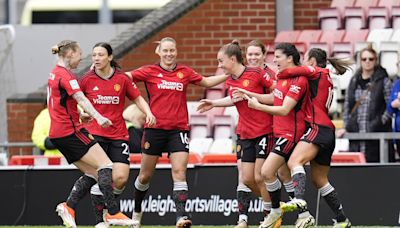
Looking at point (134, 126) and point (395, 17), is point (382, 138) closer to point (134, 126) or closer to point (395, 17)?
point (134, 126)

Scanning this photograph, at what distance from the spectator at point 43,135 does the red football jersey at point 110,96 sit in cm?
397

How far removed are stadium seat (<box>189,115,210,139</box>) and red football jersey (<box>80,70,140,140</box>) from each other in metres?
4.82

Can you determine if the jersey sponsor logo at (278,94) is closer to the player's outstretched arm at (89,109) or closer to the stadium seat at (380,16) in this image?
the player's outstretched arm at (89,109)

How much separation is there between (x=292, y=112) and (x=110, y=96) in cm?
198

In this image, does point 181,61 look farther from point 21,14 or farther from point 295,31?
point 21,14

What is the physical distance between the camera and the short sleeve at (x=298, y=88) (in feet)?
58.3

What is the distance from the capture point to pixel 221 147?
22016mm

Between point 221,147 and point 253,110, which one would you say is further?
point 221,147

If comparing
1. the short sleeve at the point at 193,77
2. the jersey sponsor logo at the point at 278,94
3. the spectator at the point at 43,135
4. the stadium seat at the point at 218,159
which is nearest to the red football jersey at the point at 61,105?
the short sleeve at the point at 193,77

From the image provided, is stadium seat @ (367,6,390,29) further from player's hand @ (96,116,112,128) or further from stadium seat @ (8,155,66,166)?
player's hand @ (96,116,112,128)

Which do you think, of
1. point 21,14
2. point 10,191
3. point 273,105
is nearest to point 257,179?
point 273,105

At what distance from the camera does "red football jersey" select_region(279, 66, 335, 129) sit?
17.9 metres

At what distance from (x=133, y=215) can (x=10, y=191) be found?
2657 mm

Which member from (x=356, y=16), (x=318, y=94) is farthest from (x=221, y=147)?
(x=318, y=94)
